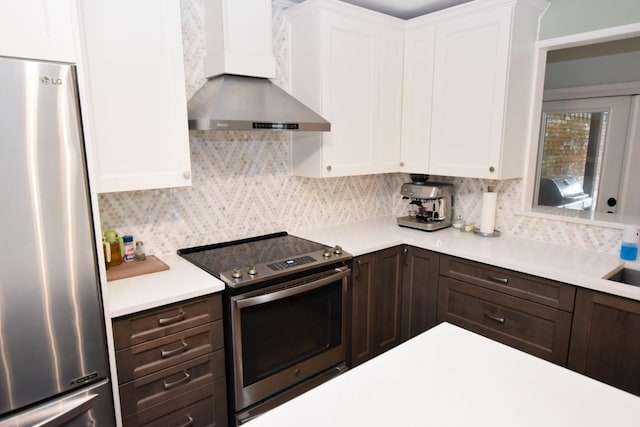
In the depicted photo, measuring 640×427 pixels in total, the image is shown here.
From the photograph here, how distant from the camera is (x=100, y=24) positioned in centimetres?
174

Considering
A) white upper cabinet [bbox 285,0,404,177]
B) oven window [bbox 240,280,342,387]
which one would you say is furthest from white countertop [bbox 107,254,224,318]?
white upper cabinet [bbox 285,0,404,177]

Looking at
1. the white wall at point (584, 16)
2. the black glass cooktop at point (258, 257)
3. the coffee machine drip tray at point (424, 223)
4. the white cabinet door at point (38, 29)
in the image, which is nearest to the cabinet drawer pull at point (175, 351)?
the black glass cooktop at point (258, 257)

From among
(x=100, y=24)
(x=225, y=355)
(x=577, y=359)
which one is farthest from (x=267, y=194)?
(x=577, y=359)

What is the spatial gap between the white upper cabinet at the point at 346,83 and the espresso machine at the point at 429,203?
0.30 metres

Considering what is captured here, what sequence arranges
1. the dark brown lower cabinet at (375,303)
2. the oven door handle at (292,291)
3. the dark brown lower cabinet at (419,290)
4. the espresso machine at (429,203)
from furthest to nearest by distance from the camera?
the espresso machine at (429,203)
the dark brown lower cabinet at (419,290)
the dark brown lower cabinet at (375,303)
the oven door handle at (292,291)

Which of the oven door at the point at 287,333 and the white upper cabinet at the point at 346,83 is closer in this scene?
the oven door at the point at 287,333

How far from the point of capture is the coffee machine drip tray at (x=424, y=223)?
3.03 meters

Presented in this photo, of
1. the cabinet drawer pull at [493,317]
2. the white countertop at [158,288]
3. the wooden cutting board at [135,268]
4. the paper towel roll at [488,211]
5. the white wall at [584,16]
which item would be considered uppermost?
the white wall at [584,16]

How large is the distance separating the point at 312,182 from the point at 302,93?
0.66 metres

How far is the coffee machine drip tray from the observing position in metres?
Answer: 3.03

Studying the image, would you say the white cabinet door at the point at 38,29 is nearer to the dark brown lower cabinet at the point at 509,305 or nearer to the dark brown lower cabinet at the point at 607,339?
the dark brown lower cabinet at the point at 509,305

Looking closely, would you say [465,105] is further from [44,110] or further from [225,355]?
[44,110]

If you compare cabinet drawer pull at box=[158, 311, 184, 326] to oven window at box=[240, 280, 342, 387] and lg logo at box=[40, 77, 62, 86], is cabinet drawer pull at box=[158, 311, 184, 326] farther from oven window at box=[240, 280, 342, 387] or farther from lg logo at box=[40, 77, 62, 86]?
lg logo at box=[40, 77, 62, 86]

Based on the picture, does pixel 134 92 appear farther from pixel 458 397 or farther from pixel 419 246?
pixel 419 246
